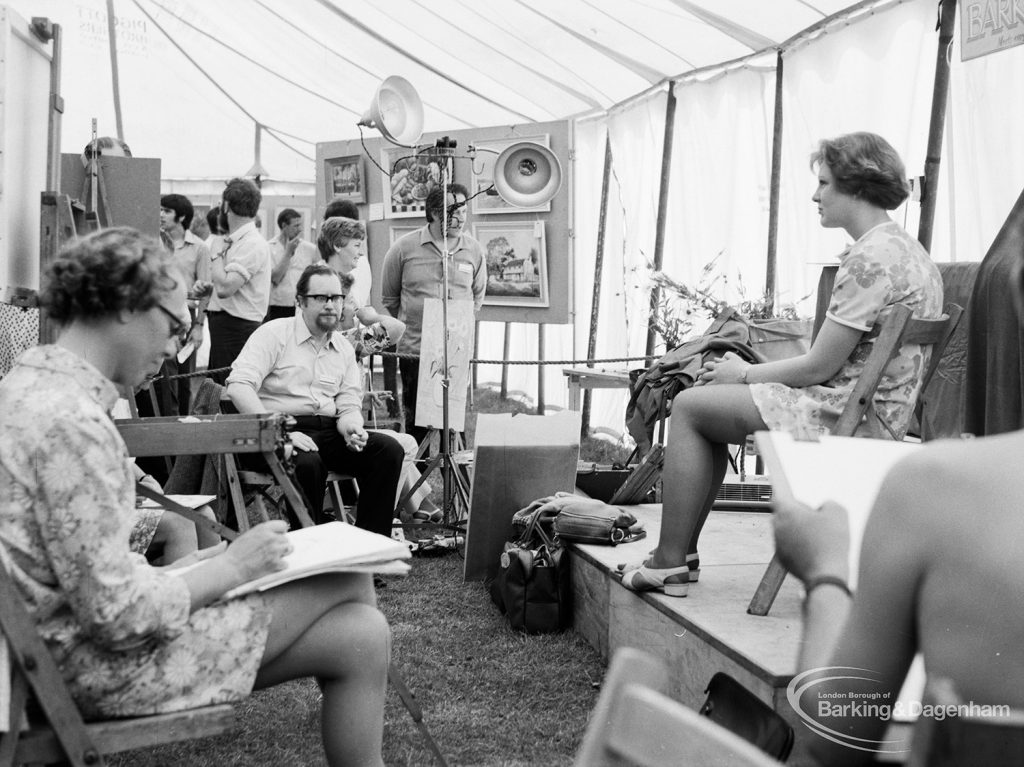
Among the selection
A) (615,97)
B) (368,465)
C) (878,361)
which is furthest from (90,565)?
(615,97)

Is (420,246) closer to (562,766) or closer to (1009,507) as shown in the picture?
(562,766)

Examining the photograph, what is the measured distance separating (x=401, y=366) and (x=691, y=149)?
8.10ft

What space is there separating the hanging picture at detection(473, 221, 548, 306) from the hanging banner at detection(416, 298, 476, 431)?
225 cm

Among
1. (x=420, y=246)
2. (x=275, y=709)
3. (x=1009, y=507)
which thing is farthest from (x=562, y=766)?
(x=420, y=246)

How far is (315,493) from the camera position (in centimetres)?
438

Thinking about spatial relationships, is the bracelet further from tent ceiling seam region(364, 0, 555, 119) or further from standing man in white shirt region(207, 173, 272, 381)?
tent ceiling seam region(364, 0, 555, 119)

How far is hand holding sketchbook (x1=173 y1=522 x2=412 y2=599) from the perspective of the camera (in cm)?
189

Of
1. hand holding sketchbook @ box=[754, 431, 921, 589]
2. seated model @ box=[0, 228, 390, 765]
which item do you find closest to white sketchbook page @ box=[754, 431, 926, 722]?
hand holding sketchbook @ box=[754, 431, 921, 589]

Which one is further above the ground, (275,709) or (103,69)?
(103,69)

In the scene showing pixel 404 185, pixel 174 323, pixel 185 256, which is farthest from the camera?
pixel 404 185

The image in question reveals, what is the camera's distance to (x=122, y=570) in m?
1.68

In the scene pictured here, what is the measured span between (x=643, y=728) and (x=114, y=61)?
38.3 feet

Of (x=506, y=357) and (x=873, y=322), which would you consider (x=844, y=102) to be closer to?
(x=873, y=322)

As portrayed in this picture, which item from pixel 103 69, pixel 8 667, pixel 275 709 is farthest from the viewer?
pixel 103 69
